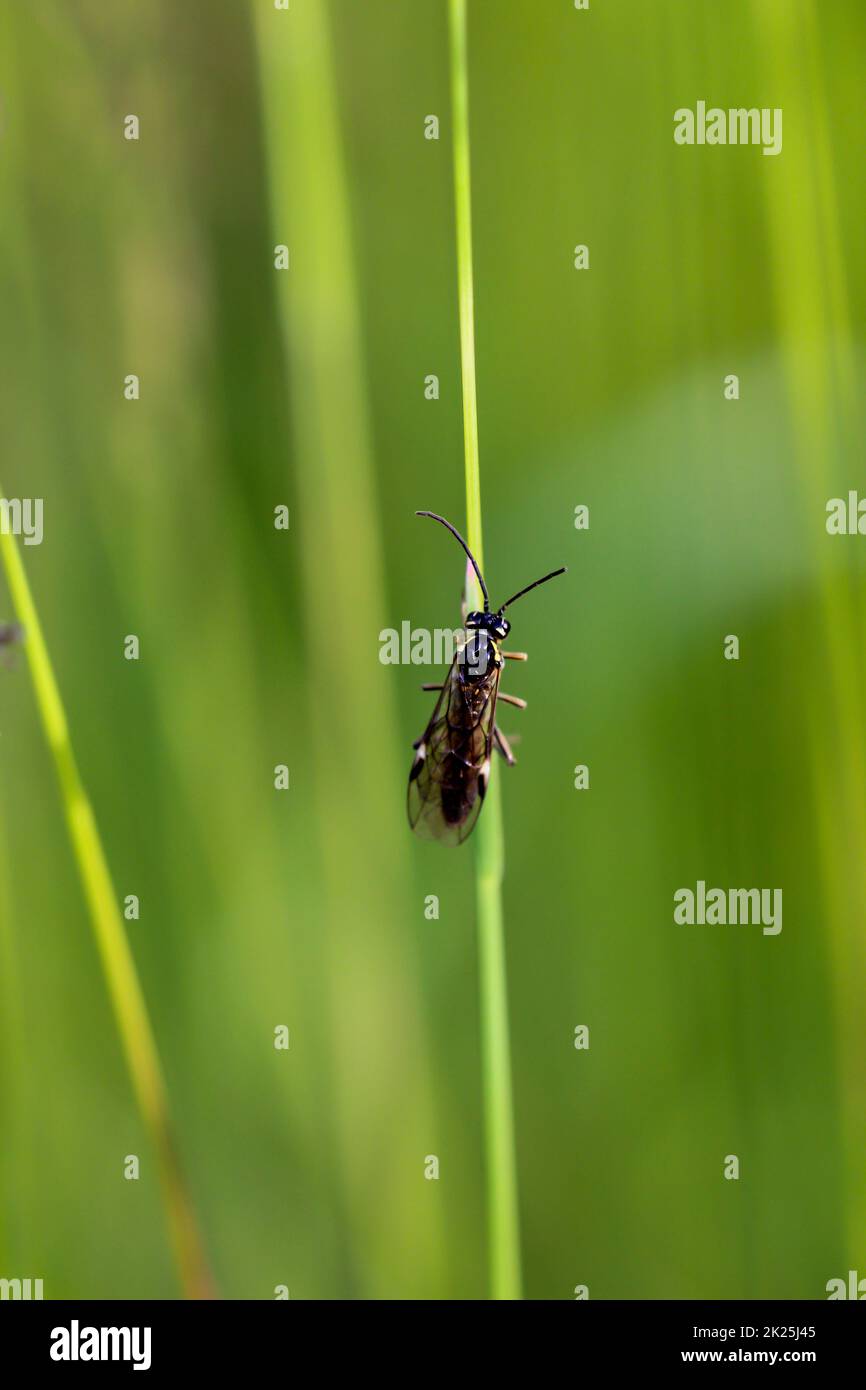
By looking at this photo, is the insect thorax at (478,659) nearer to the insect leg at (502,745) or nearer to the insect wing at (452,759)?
the insect wing at (452,759)

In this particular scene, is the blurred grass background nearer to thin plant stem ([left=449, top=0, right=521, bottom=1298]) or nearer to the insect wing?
the insect wing

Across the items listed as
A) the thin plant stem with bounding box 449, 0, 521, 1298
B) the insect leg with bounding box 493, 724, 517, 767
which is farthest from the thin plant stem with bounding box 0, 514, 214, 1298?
the insect leg with bounding box 493, 724, 517, 767

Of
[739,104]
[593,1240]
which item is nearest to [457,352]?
[739,104]

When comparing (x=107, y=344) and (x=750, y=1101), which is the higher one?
(x=107, y=344)

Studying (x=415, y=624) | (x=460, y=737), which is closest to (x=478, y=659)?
(x=460, y=737)
